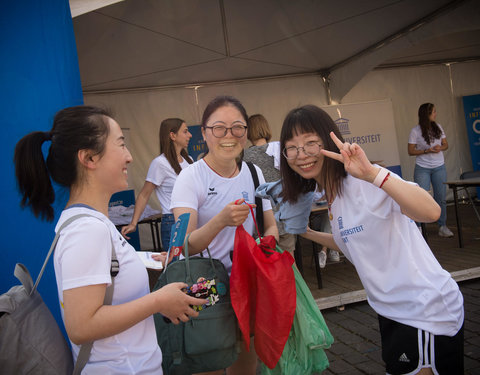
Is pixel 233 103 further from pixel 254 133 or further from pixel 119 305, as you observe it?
pixel 254 133

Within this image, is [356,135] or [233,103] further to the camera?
[356,135]

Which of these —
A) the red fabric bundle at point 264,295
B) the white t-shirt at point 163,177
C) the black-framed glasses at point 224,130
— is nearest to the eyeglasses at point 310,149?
the black-framed glasses at point 224,130

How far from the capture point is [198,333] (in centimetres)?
152

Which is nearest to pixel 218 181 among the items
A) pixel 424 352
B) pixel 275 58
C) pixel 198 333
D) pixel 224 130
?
pixel 224 130

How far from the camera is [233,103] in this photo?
6.16 feet

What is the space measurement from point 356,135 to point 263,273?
26.7 feet

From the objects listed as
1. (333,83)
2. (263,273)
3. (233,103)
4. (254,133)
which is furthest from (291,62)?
(263,273)

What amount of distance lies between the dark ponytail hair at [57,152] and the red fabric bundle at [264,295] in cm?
71

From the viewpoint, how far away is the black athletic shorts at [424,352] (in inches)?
55.2

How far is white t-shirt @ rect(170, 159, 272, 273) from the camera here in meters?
1.82

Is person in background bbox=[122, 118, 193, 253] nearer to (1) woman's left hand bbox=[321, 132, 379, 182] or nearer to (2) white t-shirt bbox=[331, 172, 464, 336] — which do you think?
(2) white t-shirt bbox=[331, 172, 464, 336]

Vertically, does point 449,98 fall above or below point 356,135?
above

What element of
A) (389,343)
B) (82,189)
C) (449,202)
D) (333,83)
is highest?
(333,83)

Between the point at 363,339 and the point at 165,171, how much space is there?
2483mm
